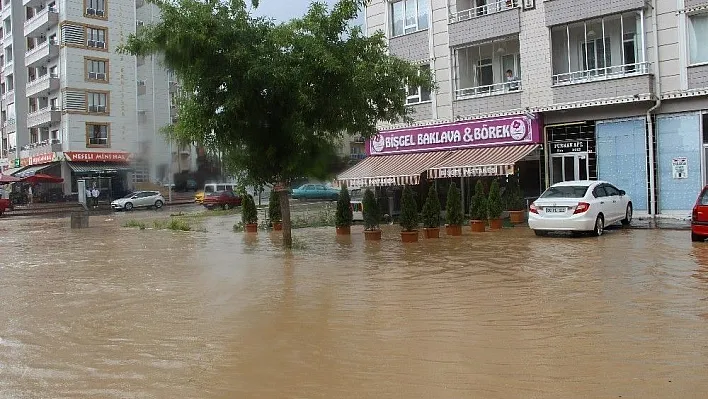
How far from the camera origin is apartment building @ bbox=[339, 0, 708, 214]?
21109 millimetres

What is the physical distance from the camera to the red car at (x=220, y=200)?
4348 centimetres

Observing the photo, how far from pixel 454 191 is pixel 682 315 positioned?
464 inches

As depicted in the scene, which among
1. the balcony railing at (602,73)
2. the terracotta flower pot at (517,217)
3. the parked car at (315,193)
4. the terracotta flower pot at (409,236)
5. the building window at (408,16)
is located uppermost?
the building window at (408,16)

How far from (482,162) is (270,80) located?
1075 centimetres

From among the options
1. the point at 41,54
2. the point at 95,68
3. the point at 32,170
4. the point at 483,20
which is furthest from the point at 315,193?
the point at 41,54

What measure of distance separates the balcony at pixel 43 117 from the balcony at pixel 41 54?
4.22 metres

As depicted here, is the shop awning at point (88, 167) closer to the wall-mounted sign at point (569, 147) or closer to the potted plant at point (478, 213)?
the potted plant at point (478, 213)

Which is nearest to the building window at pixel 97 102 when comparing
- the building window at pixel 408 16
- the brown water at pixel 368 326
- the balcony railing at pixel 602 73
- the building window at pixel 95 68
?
the building window at pixel 95 68

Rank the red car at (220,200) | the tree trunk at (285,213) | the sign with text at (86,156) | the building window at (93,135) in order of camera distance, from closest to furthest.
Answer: the tree trunk at (285,213) < the sign with text at (86,156) < the building window at (93,135) < the red car at (220,200)

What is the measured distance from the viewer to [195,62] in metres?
14.7

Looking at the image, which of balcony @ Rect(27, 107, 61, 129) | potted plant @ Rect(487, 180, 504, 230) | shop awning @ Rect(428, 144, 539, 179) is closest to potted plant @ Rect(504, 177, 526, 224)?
shop awning @ Rect(428, 144, 539, 179)

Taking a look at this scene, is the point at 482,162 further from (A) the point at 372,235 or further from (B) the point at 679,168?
(A) the point at 372,235

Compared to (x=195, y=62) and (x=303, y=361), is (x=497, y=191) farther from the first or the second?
(x=303, y=361)

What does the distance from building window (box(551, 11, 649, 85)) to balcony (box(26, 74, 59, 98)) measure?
44.1 meters
